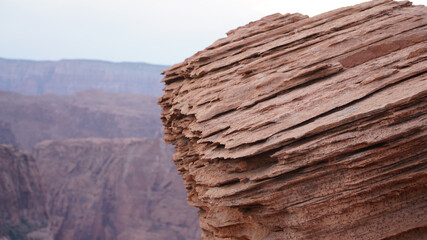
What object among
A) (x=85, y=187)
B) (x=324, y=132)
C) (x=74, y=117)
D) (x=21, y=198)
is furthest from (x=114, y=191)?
(x=324, y=132)

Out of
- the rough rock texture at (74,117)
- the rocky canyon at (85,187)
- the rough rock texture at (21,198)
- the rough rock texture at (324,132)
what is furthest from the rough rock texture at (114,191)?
the rough rock texture at (324,132)

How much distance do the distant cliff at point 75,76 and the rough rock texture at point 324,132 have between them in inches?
5340

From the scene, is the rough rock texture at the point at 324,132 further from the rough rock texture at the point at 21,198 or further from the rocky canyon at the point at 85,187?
the rough rock texture at the point at 21,198

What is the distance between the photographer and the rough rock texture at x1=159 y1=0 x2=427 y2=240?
7629 mm

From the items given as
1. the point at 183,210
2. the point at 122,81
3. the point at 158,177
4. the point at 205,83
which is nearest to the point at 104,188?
the point at 158,177

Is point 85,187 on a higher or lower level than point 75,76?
lower

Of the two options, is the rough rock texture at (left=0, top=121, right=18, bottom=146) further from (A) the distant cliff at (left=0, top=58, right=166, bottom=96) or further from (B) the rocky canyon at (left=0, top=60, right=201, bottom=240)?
(A) the distant cliff at (left=0, top=58, right=166, bottom=96)

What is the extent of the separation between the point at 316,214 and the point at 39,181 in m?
49.4

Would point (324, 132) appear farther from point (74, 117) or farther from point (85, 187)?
point (74, 117)

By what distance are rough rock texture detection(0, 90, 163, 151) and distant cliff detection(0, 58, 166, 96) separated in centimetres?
4234

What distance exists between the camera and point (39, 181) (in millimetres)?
51750

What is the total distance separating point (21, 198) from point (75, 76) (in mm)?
99833

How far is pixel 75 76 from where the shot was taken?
14262 centimetres

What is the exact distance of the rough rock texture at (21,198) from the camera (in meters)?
44.6
